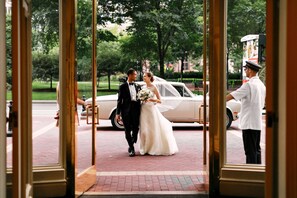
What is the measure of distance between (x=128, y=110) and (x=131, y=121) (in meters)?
0.23

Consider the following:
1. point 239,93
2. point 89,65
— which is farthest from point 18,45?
point 239,93

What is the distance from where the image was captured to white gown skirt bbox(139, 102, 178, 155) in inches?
348

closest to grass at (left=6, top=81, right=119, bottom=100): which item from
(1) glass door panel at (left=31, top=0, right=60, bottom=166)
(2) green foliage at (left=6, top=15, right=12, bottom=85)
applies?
(1) glass door panel at (left=31, top=0, right=60, bottom=166)

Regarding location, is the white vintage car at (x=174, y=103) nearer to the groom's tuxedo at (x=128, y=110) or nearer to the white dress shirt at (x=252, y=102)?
the groom's tuxedo at (x=128, y=110)

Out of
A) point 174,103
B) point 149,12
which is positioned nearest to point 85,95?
point 174,103

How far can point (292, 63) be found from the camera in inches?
126

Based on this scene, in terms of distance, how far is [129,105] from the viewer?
28.3 ft

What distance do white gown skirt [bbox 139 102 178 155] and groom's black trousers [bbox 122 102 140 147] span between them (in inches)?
4.9

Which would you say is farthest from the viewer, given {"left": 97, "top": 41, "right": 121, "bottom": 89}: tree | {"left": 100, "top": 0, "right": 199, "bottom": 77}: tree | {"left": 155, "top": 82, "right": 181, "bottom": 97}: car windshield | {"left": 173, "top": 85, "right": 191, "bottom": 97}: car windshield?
{"left": 97, "top": 41, "right": 121, "bottom": 89}: tree

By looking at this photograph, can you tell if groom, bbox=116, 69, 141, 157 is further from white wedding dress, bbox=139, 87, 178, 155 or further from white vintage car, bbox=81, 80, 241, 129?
white vintage car, bbox=81, 80, 241, 129

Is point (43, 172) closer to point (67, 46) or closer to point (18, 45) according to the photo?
point (67, 46)

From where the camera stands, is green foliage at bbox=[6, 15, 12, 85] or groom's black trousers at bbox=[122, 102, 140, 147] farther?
groom's black trousers at bbox=[122, 102, 140, 147]

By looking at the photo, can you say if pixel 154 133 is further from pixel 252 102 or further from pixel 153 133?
pixel 252 102

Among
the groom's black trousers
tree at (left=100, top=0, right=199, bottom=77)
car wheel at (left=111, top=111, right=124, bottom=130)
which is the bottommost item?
car wheel at (left=111, top=111, right=124, bottom=130)
